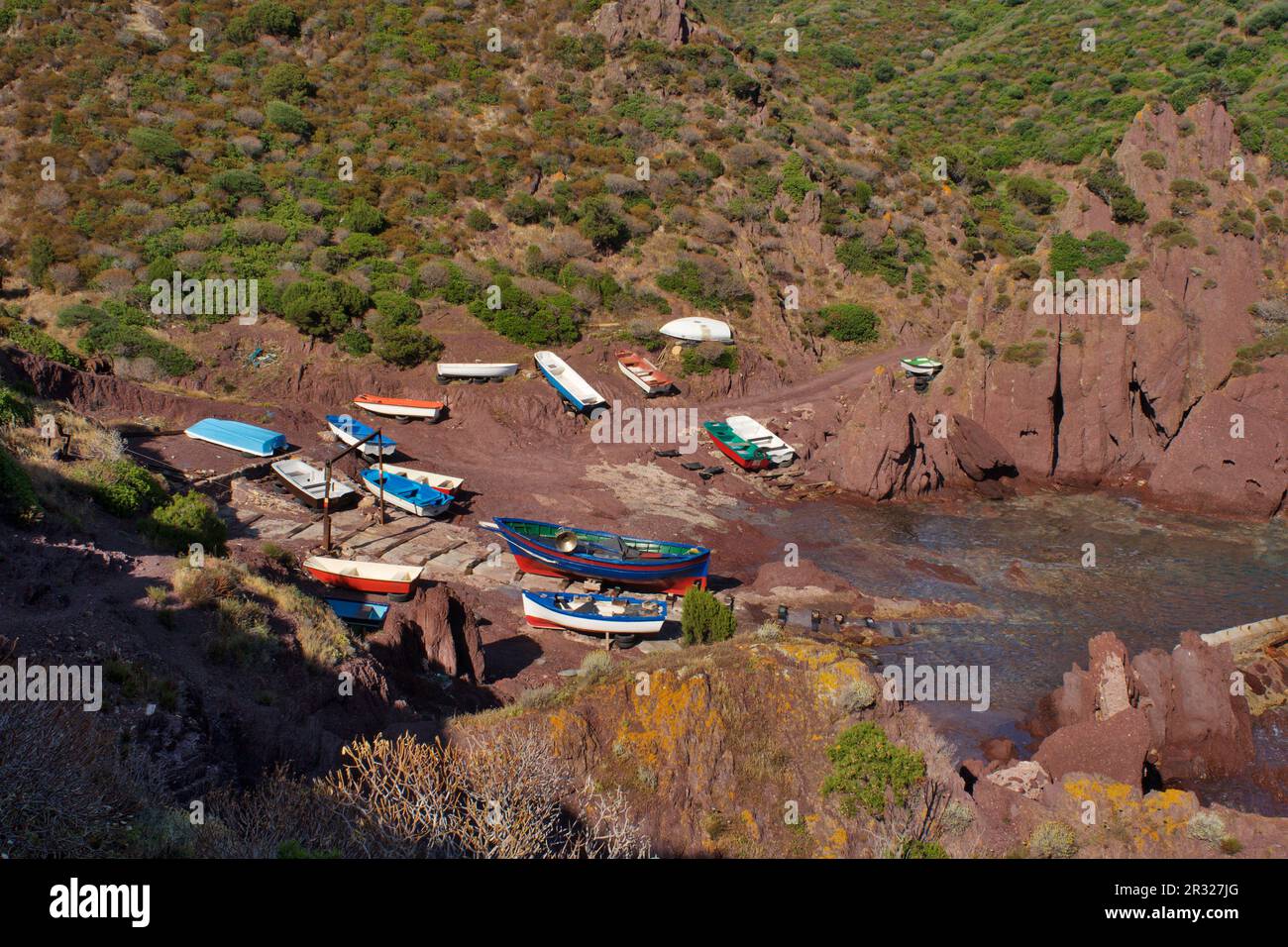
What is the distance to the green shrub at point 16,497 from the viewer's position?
63.1ft

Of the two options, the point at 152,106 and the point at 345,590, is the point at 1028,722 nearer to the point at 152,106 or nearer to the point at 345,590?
the point at 345,590

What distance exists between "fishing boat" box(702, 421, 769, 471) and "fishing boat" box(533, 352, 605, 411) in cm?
612

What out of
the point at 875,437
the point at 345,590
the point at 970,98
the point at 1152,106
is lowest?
the point at 345,590

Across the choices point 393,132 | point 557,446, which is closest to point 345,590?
point 557,446

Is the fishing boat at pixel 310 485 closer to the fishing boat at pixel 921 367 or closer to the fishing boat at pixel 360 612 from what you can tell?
the fishing boat at pixel 360 612

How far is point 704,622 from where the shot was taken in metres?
23.4

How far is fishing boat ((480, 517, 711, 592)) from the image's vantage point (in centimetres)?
2753

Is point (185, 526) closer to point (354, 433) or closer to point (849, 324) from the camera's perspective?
point (354, 433)

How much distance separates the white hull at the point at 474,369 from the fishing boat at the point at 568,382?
5.53 feet

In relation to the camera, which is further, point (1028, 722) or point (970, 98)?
point (970, 98)

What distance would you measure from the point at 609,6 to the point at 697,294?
34.2 m

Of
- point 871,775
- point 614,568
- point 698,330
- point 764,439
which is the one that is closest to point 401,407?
point 698,330

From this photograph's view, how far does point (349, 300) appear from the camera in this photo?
4528 centimetres

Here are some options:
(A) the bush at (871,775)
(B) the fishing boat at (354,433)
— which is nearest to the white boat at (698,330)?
(B) the fishing boat at (354,433)
